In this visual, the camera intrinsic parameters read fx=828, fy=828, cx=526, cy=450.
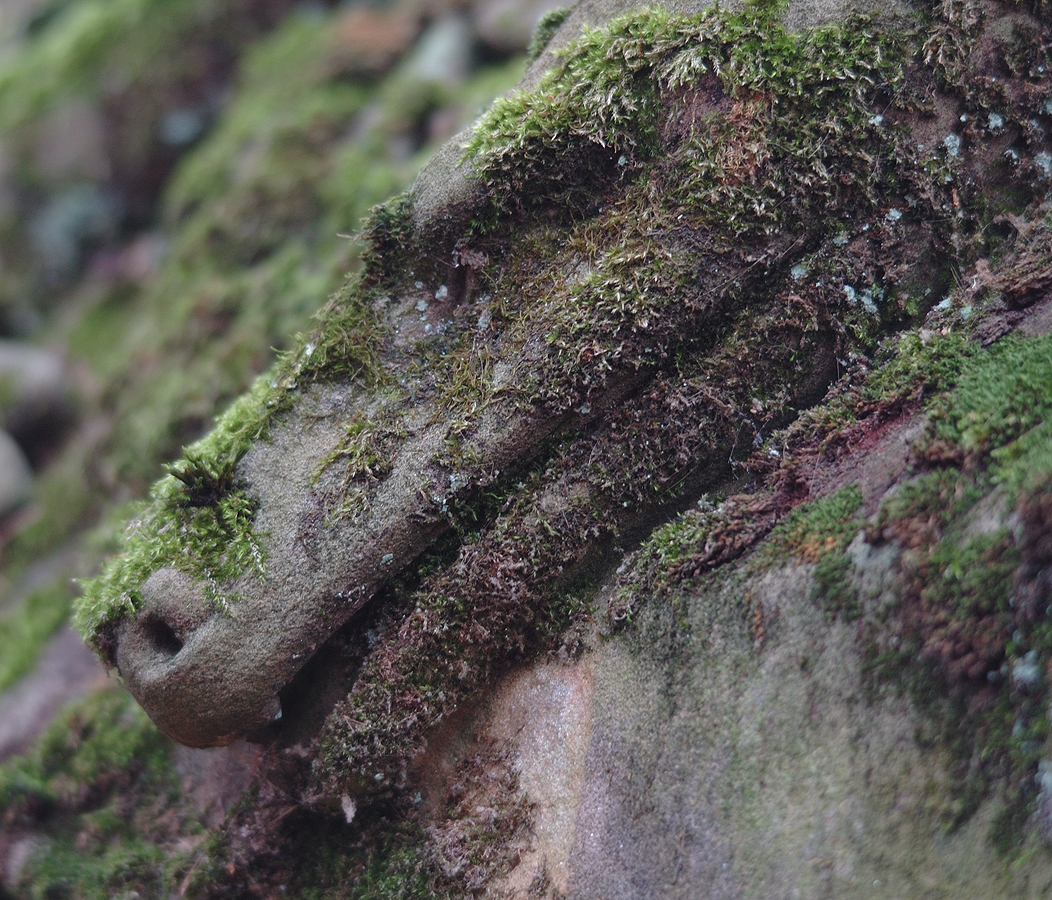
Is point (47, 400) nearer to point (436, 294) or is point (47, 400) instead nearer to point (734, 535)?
point (436, 294)

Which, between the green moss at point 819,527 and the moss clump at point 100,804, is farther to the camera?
the moss clump at point 100,804

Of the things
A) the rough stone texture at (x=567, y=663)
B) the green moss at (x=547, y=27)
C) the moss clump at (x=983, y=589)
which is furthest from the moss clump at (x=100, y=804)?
the green moss at (x=547, y=27)

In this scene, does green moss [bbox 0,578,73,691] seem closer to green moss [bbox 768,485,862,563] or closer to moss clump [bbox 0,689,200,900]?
moss clump [bbox 0,689,200,900]

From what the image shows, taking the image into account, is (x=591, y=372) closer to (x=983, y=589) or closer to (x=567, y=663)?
(x=567, y=663)

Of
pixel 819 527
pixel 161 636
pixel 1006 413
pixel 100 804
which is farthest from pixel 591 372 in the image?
pixel 100 804

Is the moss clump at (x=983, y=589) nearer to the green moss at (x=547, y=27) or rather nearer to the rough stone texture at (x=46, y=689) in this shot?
the green moss at (x=547, y=27)

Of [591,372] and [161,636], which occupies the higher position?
[161,636]

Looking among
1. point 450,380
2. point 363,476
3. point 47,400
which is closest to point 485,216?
point 450,380
